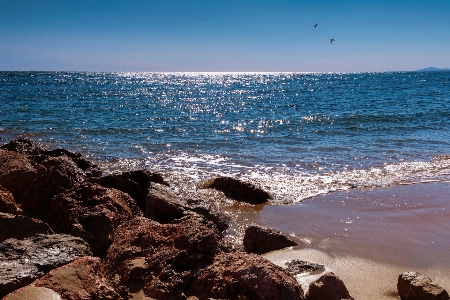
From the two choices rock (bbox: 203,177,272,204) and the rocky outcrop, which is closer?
the rocky outcrop

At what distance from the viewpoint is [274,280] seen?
3316 millimetres

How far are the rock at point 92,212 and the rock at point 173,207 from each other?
0.73ft

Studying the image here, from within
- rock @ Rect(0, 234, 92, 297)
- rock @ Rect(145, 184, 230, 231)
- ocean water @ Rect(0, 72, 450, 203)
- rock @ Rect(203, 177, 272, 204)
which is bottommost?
ocean water @ Rect(0, 72, 450, 203)

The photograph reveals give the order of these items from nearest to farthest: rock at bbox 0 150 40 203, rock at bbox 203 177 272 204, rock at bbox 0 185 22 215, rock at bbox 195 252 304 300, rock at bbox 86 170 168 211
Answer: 1. rock at bbox 195 252 304 300
2. rock at bbox 0 185 22 215
3. rock at bbox 86 170 168 211
4. rock at bbox 0 150 40 203
5. rock at bbox 203 177 272 204

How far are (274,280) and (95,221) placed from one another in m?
2.13

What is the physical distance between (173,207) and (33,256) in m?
2.27

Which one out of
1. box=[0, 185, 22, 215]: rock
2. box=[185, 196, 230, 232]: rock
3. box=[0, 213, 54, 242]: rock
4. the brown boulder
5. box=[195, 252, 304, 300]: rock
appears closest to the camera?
box=[195, 252, 304, 300]: rock

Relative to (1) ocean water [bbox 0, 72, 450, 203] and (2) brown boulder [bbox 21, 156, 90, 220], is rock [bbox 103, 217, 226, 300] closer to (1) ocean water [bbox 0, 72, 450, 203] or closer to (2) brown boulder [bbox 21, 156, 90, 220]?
(2) brown boulder [bbox 21, 156, 90, 220]

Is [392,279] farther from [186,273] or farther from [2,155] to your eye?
[2,155]

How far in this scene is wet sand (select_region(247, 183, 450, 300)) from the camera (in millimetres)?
4570

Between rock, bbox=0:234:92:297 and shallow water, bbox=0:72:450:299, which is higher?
rock, bbox=0:234:92:297

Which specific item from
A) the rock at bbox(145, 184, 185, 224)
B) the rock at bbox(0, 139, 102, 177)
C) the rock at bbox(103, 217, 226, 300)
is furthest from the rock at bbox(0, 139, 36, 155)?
the rock at bbox(103, 217, 226, 300)

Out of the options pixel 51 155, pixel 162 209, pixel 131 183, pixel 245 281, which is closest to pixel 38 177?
pixel 131 183

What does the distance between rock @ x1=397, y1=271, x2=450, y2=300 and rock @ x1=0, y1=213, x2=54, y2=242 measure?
3364 mm
